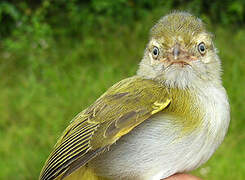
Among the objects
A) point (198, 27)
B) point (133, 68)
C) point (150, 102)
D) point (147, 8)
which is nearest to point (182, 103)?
point (150, 102)

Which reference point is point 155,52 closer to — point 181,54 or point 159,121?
point 181,54

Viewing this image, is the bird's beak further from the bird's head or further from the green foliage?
the green foliage

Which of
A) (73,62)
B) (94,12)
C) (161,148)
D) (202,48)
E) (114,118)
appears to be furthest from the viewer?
(94,12)

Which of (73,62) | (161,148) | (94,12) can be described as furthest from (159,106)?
(94,12)

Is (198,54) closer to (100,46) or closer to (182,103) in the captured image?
(182,103)

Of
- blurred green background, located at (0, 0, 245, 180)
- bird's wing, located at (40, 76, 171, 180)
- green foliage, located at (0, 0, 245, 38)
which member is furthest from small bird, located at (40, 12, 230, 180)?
green foliage, located at (0, 0, 245, 38)
